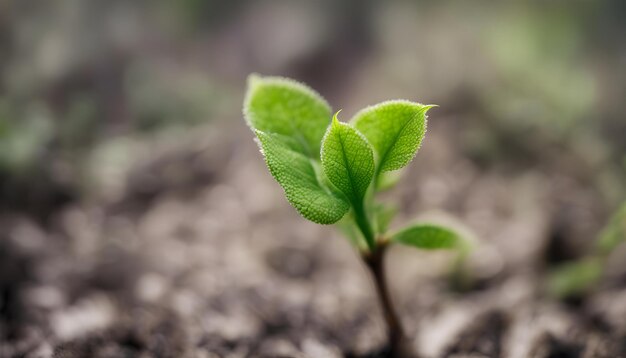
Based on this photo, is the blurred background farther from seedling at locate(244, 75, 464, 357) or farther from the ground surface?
seedling at locate(244, 75, 464, 357)

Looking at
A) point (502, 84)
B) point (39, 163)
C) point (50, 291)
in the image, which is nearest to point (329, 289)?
point (50, 291)

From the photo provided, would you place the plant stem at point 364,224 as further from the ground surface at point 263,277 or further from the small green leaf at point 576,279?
the small green leaf at point 576,279

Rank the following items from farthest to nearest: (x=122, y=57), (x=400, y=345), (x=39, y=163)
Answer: (x=122, y=57), (x=39, y=163), (x=400, y=345)

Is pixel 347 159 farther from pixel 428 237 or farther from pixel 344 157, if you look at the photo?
pixel 428 237

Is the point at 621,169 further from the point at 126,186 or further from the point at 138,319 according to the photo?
the point at 126,186

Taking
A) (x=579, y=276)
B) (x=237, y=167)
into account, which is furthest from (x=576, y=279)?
(x=237, y=167)

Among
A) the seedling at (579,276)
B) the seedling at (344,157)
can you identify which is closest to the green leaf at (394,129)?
the seedling at (344,157)
